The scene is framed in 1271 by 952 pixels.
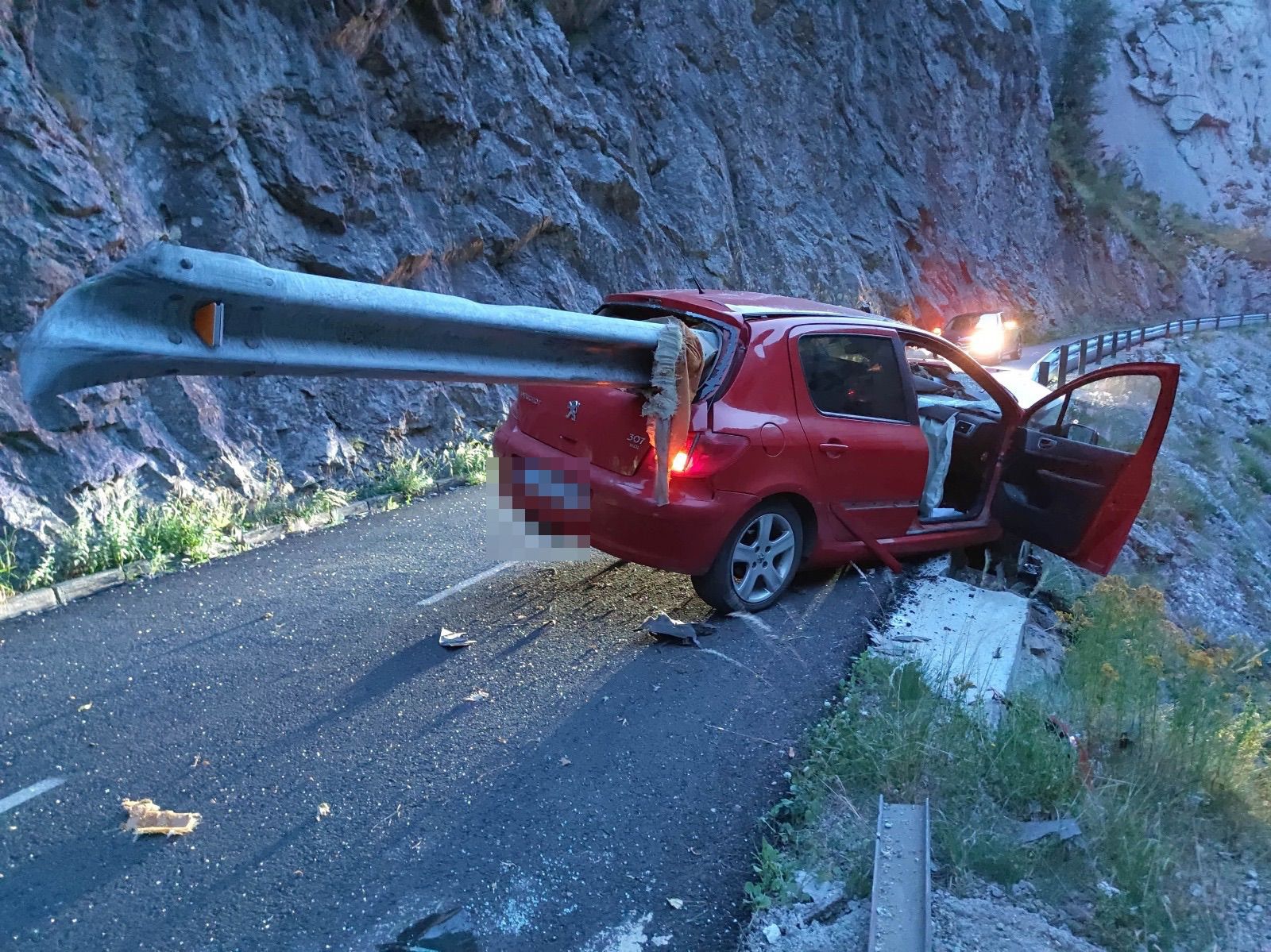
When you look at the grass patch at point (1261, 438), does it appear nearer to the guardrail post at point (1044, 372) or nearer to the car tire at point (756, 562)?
the guardrail post at point (1044, 372)

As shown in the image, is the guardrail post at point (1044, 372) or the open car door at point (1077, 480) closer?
the open car door at point (1077, 480)

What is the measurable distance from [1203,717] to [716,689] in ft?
7.77

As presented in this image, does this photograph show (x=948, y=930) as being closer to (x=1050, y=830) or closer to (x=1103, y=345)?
(x=1050, y=830)

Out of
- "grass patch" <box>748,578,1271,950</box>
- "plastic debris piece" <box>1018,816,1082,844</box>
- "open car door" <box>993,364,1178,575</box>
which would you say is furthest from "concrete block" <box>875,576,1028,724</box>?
"plastic debris piece" <box>1018,816,1082,844</box>

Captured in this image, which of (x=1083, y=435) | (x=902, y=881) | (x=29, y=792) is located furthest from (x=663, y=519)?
(x=1083, y=435)

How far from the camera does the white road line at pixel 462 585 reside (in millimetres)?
6027

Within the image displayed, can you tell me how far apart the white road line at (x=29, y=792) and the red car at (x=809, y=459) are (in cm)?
280

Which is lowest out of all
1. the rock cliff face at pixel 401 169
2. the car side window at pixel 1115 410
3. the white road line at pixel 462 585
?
the white road line at pixel 462 585

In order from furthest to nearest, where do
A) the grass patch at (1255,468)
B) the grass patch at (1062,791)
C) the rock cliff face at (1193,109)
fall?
the rock cliff face at (1193,109)
the grass patch at (1255,468)
the grass patch at (1062,791)

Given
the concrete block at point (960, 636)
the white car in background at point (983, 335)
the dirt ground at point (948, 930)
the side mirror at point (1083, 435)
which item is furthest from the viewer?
the white car in background at point (983, 335)

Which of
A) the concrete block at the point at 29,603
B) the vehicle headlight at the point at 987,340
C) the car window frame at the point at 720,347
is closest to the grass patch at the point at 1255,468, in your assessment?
the vehicle headlight at the point at 987,340

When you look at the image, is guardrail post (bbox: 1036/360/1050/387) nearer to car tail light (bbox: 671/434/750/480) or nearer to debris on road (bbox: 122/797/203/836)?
car tail light (bbox: 671/434/750/480)

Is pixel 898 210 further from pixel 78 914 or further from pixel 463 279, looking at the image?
pixel 78 914

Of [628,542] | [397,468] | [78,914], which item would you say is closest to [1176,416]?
[397,468]
